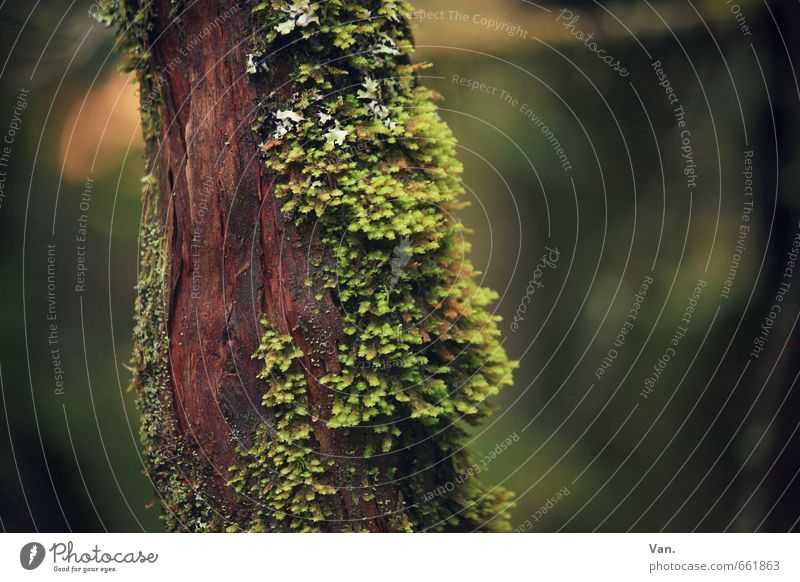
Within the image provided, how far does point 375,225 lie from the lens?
2141 millimetres

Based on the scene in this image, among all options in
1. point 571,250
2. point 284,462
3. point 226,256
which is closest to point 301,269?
point 226,256

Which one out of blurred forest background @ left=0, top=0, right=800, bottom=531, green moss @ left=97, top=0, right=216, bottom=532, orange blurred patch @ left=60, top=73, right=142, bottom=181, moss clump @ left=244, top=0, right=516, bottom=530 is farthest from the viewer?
orange blurred patch @ left=60, top=73, right=142, bottom=181

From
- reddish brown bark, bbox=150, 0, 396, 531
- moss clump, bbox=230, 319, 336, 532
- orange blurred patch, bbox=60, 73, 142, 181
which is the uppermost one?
orange blurred patch, bbox=60, 73, 142, 181

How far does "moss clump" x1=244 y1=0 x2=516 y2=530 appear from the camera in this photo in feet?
6.98

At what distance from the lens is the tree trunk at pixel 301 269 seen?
2.14m

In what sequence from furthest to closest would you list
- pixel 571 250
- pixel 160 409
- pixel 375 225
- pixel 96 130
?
pixel 571 250, pixel 96 130, pixel 160 409, pixel 375 225

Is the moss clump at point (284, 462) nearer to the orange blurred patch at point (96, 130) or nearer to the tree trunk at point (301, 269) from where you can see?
the tree trunk at point (301, 269)

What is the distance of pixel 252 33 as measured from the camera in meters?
2.12

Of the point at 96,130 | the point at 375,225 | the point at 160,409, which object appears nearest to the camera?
the point at 375,225

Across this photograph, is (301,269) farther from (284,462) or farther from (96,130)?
(96,130)

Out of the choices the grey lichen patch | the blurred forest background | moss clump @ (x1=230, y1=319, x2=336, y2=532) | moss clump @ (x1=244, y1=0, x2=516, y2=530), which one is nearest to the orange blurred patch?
the blurred forest background

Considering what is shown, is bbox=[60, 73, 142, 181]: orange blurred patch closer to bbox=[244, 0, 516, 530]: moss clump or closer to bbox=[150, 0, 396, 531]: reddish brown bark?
bbox=[150, 0, 396, 531]: reddish brown bark

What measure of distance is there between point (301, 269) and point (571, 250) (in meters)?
2.79

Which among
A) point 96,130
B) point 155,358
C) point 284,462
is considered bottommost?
point 284,462
